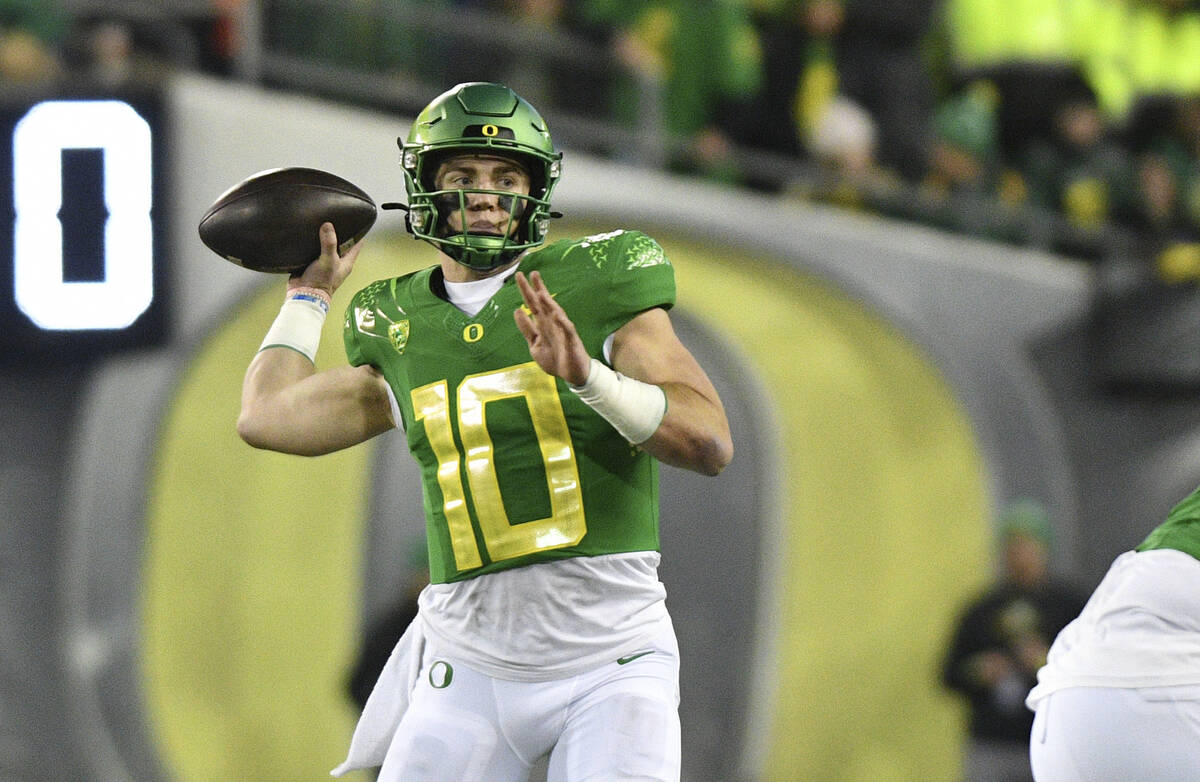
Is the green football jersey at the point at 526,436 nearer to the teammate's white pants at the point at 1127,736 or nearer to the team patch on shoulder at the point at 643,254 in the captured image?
the team patch on shoulder at the point at 643,254

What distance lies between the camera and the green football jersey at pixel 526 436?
259cm

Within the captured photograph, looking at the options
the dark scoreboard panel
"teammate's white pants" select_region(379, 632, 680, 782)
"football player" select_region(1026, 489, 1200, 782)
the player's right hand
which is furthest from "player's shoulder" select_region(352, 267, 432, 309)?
the dark scoreboard panel

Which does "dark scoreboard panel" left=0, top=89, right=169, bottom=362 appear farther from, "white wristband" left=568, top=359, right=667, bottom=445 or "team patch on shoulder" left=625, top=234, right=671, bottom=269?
"white wristband" left=568, top=359, right=667, bottom=445

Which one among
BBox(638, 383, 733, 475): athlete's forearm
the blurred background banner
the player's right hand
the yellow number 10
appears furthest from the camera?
the blurred background banner

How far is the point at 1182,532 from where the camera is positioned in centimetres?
271

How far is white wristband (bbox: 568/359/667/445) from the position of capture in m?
2.38

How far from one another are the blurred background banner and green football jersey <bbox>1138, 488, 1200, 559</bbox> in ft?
11.6

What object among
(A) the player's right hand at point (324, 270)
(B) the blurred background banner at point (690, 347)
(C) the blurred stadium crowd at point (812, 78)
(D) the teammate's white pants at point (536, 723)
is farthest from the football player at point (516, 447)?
(C) the blurred stadium crowd at point (812, 78)

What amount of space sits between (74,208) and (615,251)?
3812 mm

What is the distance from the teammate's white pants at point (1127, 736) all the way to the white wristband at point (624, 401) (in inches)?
34.6

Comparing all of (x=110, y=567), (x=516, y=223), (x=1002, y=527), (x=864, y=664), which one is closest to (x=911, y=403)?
(x=1002, y=527)

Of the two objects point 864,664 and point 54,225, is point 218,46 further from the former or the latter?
point 864,664

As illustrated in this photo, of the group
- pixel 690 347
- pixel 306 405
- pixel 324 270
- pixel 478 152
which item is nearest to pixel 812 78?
pixel 690 347

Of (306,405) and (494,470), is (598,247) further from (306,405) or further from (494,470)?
(306,405)
